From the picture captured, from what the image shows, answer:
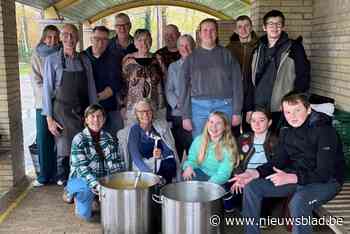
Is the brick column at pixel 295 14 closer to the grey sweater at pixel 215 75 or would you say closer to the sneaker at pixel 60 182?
the grey sweater at pixel 215 75

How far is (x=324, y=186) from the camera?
3.32 m

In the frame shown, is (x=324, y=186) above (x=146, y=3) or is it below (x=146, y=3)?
below

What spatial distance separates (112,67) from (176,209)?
2270 millimetres

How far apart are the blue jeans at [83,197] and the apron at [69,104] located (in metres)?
0.61

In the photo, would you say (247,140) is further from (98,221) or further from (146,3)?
(146,3)

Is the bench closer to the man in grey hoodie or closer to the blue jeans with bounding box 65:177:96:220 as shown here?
the man in grey hoodie

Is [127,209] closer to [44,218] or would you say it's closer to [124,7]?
[44,218]

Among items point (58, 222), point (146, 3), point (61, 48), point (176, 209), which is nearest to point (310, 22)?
point (61, 48)

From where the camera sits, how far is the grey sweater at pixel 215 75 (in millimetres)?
4355

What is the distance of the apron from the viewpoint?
4.69 meters

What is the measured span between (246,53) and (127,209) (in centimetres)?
223

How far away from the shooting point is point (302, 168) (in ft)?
11.1

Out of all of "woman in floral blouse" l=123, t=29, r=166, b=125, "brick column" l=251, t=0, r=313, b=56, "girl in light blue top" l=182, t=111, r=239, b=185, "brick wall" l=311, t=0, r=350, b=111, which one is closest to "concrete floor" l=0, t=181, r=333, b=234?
"girl in light blue top" l=182, t=111, r=239, b=185
